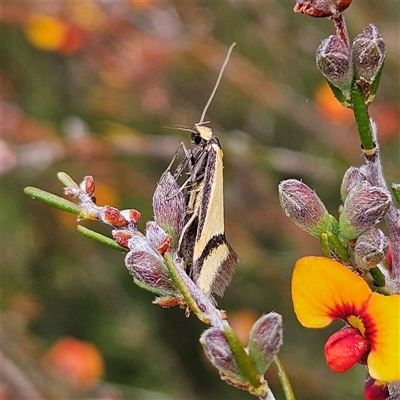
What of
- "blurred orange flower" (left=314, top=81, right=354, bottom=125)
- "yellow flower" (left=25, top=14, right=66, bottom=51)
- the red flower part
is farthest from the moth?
"yellow flower" (left=25, top=14, right=66, bottom=51)

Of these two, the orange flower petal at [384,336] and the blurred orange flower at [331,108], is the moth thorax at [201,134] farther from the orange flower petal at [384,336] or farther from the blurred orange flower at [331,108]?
the blurred orange flower at [331,108]

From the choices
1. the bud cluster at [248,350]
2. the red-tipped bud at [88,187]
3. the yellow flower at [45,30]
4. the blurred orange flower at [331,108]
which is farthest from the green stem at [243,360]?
the yellow flower at [45,30]

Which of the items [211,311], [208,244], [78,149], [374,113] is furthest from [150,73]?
[211,311]

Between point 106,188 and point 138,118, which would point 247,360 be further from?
point 138,118

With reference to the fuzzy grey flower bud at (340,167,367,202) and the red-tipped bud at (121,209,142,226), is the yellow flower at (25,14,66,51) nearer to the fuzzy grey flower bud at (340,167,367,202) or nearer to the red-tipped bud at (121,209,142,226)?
the red-tipped bud at (121,209,142,226)

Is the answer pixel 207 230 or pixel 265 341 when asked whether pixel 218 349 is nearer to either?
pixel 265 341

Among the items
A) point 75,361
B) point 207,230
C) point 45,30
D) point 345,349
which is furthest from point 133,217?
point 45,30
